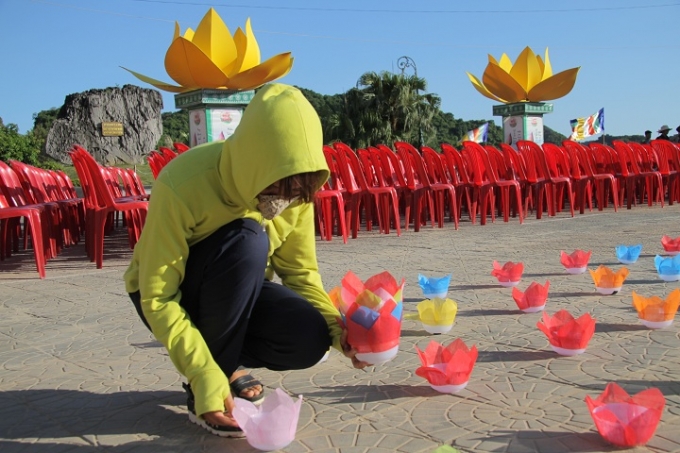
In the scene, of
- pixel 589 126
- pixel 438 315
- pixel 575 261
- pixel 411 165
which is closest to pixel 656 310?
pixel 438 315

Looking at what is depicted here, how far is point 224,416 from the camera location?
5.56ft

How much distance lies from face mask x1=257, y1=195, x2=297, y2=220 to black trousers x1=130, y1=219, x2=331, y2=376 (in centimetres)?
14

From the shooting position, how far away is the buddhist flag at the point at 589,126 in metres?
29.1

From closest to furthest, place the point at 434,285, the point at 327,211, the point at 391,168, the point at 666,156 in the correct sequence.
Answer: the point at 434,285 → the point at 327,211 → the point at 391,168 → the point at 666,156

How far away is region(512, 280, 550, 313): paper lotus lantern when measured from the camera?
3.17 m

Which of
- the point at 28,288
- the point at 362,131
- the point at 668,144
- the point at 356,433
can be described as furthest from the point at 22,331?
the point at 362,131

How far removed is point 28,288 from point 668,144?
9.40 metres

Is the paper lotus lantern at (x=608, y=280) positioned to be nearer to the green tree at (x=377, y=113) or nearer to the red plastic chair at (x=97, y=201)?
the red plastic chair at (x=97, y=201)

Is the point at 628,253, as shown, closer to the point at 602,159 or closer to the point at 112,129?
the point at 602,159

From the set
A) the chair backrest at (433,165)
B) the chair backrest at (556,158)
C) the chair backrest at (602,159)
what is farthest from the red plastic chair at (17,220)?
the chair backrest at (602,159)

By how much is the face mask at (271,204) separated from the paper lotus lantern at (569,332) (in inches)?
50.5

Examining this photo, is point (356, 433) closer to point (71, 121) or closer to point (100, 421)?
point (100, 421)

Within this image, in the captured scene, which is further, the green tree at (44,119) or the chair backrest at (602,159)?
the green tree at (44,119)

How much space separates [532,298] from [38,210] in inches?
152
